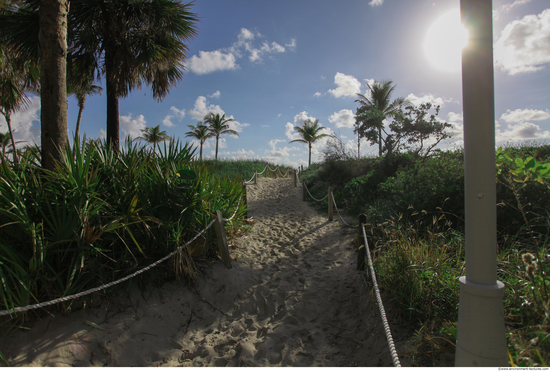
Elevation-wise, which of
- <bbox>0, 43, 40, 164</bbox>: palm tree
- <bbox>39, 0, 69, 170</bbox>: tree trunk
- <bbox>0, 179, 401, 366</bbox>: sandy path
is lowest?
<bbox>0, 179, 401, 366</bbox>: sandy path

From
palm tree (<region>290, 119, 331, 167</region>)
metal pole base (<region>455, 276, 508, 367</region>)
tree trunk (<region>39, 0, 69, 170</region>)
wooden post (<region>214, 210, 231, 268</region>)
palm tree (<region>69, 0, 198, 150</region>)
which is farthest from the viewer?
palm tree (<region>290, 119, 331, 167</region>)

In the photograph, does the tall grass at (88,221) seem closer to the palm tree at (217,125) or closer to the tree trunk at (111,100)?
the tree trunk at (111,100)

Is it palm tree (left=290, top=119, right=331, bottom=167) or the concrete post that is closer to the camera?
the concrete post

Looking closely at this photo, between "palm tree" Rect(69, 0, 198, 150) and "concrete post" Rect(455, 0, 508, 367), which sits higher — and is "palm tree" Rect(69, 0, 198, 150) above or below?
above

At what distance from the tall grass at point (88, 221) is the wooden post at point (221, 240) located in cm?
21

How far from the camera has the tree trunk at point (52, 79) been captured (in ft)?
12.6

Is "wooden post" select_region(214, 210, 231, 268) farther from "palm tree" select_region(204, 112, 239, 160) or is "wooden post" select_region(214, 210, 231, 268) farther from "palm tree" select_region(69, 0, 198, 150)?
"palm tree" select_region(204, 112, 239, 160)

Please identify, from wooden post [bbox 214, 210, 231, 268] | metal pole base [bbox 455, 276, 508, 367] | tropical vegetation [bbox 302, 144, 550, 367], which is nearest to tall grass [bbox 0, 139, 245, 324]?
wooden post [bbox 214, 210, 231, 268]

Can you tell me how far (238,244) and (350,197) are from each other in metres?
5.48

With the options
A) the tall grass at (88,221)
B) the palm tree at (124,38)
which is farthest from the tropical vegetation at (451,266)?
the palm tree at (124,38)

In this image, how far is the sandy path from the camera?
2559 mm

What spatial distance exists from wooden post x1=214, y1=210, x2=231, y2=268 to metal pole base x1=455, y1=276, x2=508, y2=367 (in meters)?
3.27

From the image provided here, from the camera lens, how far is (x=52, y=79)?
154 inches

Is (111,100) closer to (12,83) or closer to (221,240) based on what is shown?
(12,83)
